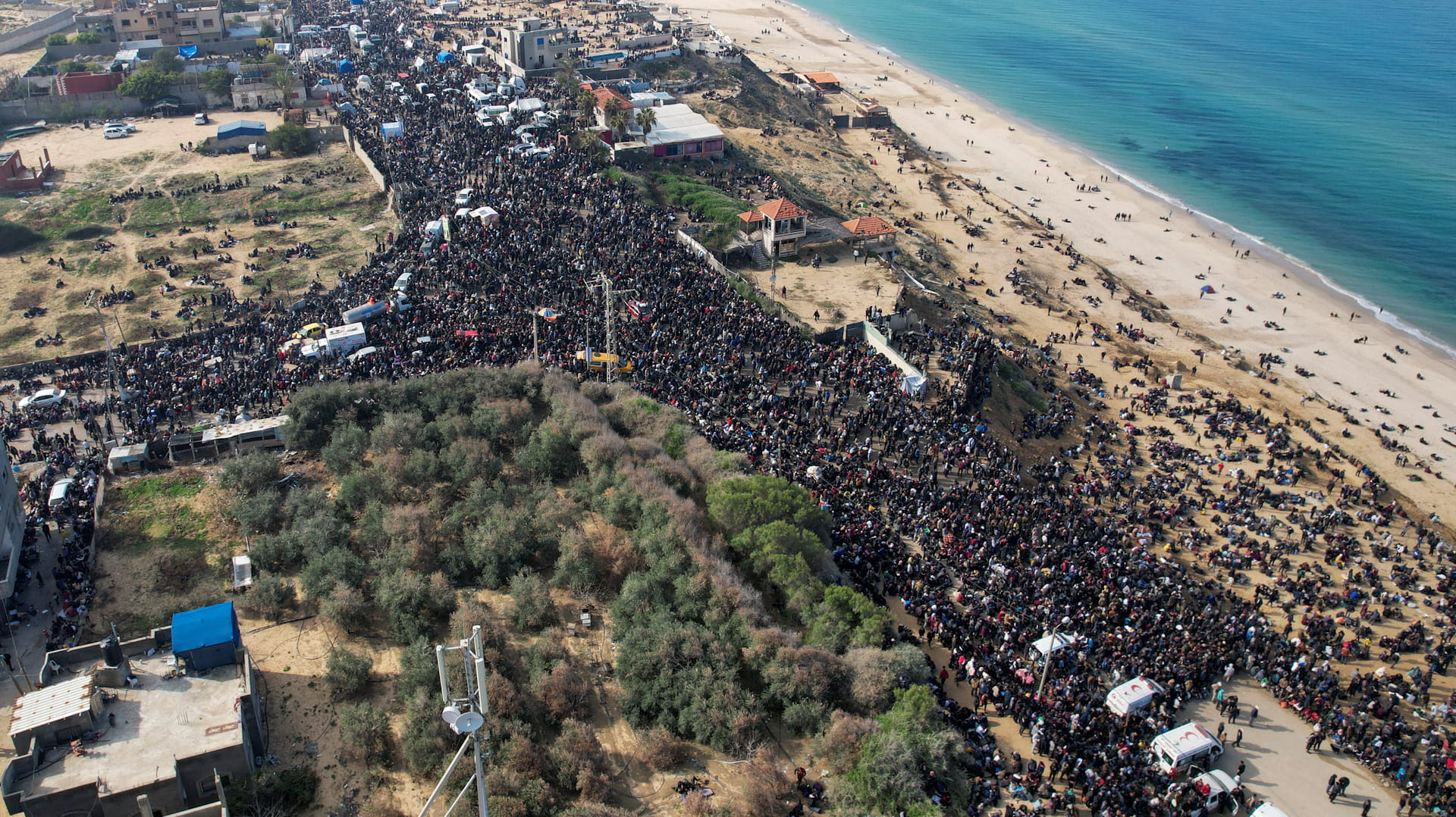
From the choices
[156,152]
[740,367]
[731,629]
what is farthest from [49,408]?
[156,152]

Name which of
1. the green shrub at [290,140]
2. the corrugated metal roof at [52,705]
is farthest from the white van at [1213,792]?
the green shrub at [290,140]

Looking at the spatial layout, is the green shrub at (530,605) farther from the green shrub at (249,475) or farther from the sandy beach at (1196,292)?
the sandy beach at (1196,292)

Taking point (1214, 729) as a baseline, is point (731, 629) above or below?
above

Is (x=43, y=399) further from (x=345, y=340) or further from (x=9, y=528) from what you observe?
(x=9, y=528)

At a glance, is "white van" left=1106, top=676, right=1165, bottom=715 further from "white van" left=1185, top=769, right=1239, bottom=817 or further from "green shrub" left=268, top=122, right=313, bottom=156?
"green shrub" left=268, top=122, right=313, bottom=156

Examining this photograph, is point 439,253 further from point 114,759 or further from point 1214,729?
point 1214,729
